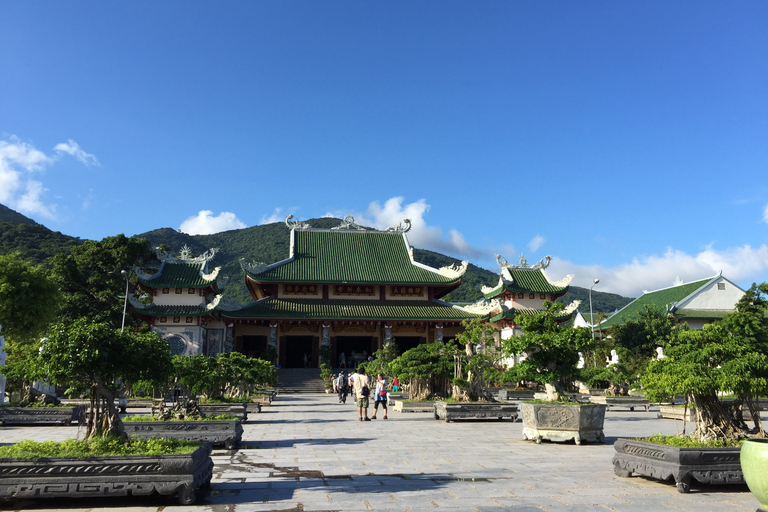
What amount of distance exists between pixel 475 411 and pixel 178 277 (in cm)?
2491

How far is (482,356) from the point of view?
57.3 feet

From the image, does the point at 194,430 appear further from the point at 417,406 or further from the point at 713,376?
the point at 417,406

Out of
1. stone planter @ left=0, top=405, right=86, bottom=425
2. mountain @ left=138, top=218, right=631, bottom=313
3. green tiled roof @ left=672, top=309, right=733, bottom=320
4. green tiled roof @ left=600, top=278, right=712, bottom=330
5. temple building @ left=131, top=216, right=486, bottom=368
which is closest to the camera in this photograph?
stone planter @ left=0, top=405, right=86, bottom=425

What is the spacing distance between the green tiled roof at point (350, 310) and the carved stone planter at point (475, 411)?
19.9 metres

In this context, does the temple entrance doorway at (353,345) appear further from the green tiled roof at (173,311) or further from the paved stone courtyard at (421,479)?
the paved stone courtyard at (421,479)

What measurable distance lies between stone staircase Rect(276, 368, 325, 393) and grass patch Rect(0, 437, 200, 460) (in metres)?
27.1

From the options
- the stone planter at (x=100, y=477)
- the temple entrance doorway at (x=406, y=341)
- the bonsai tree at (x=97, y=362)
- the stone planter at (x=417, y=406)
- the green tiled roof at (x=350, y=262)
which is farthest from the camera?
the temple entrance doorway at (x=406, y=341)

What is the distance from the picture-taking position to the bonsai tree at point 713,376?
7.34 m

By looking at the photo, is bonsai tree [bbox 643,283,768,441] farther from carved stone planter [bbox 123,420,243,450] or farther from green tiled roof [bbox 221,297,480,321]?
green tiled roof [bbox 221,297,480,321]

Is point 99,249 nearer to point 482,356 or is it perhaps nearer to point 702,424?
point 482,356

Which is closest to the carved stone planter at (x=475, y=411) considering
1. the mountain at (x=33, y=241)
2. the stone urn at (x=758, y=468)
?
the stone urn at (x=758, y=468)

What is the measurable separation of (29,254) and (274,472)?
58.3 metres

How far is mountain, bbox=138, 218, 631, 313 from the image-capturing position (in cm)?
8675

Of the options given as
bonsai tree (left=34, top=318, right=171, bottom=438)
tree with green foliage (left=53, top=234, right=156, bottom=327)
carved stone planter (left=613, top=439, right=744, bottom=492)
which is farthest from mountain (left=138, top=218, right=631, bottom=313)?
bonsai tree (left=34, top=318, right=171, bottom=438)
